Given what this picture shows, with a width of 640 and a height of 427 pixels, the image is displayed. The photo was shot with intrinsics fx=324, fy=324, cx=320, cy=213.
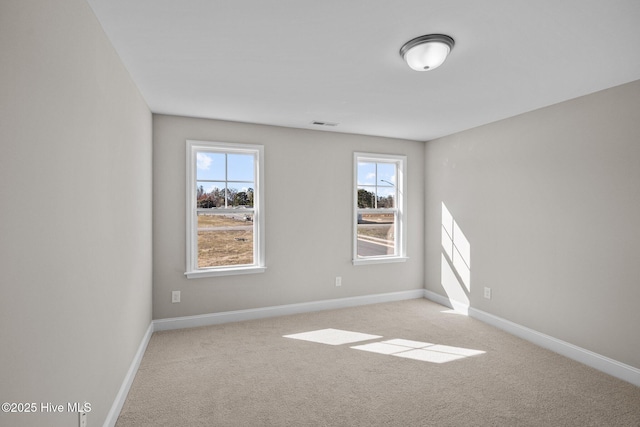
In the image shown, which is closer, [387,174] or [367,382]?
[367,382]

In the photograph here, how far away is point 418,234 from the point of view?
5.04 metres

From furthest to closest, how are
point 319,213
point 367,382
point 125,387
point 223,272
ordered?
point 319,213 < point 223,272 < point 367,382 < point 125,387

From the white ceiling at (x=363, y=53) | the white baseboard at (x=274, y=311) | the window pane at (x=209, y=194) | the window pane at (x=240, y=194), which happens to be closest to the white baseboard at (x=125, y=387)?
the white baseboard at (x=274, y=311)

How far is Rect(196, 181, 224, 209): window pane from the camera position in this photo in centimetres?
388

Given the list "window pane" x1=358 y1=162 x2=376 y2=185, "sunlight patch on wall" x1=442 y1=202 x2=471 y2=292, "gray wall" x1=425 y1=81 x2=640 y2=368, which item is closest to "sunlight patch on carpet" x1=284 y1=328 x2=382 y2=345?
"sunlight patch on wall" x1=442 y1=202 x2=471 y2=292

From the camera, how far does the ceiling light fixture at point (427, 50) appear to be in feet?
6.49

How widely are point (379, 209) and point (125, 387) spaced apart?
3636 mm

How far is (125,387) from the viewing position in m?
2.37

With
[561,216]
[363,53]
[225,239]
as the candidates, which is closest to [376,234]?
[225,239]

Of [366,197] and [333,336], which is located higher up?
[366,197]

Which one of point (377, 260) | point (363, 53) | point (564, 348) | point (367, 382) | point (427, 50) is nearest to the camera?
point (427, 50)

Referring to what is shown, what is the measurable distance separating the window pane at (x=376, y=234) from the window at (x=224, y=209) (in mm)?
1519

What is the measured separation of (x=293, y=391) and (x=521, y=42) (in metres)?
2.87

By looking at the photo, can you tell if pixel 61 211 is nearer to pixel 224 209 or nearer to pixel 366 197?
pixel 224 209
